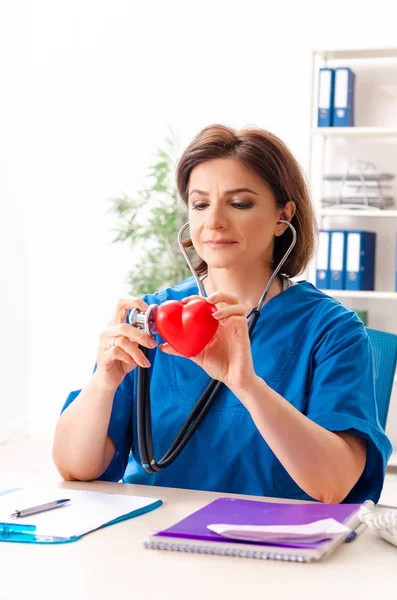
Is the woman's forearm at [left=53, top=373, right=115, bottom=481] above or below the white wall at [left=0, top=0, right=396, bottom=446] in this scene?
below

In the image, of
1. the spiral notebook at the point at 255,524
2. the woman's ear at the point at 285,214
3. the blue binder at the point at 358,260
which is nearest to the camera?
the spiral notebook at the point at 255,524

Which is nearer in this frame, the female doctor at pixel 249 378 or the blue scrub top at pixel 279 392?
the female doctor at pixel 249 378

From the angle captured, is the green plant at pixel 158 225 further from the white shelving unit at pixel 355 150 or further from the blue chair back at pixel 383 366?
the blue chair back at pixel 383 366

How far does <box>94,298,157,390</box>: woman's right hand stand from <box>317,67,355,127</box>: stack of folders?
9.79 feet

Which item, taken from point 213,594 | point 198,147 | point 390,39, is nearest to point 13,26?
point 390,39

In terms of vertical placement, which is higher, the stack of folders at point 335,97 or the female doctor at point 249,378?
the stack of folders at point 335,97

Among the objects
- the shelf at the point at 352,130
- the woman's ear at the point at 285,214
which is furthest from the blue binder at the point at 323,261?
the woman's ear at the point at 285,214

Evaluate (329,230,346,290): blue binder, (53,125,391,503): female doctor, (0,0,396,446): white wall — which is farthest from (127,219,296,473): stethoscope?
(0,0,396,446): white wall

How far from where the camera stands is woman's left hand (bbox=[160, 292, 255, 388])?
4.36 feet

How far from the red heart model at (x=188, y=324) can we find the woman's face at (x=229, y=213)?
276 millimetres

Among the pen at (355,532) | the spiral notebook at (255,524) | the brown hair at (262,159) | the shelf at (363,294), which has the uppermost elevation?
the brown hair at (262,159)

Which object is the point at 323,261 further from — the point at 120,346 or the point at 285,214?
the point at 120,346

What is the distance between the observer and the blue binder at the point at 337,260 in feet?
13.6

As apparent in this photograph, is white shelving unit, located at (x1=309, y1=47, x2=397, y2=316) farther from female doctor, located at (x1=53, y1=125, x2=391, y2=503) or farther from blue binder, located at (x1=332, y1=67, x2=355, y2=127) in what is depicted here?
female doctor, located at (x1=53, y1=125, x2=391, y2=503)
